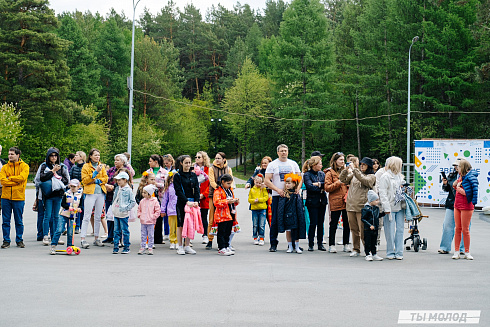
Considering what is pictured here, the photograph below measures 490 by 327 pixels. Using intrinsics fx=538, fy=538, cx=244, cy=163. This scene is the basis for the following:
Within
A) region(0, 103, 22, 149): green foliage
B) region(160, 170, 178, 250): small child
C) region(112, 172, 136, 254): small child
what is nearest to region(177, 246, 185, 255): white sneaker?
region(160, 170, 178, 250): small child

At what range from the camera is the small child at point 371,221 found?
34.3 feet

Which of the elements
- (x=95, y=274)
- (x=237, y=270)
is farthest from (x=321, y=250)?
(x=95, y=274)

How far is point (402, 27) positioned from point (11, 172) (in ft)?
155

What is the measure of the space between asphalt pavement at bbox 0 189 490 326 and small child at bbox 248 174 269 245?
3.43ft

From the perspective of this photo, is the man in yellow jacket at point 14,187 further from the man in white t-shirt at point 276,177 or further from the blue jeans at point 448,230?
the blue jeans at point 448,230

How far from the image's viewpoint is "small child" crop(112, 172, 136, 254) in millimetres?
11195

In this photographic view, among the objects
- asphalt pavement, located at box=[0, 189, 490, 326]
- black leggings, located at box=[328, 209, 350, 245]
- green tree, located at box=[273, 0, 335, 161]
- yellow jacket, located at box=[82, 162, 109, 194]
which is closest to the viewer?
asphalt pavement, located at box=[0, 189, 490, 326]

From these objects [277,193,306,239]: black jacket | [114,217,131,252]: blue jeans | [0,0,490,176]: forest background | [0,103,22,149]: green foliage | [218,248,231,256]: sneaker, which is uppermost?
[0,0,490,176]: forest background

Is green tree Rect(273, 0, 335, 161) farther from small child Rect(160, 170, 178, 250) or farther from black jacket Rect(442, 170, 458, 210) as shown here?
small child Rect(160, 170, 178, 250)

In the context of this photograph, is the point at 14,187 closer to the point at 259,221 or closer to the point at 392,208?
the point at 259,221

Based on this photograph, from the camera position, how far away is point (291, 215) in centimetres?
1134

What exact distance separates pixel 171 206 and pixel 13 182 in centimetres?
350

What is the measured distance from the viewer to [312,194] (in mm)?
11789

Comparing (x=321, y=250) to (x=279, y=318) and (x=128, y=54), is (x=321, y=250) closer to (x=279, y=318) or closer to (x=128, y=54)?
(x=279, y=318)
